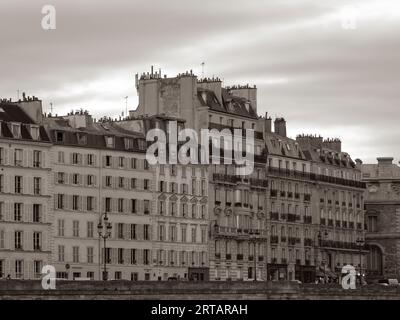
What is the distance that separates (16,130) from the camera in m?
128

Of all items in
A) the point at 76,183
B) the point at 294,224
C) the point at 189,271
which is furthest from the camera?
the point at 294,224

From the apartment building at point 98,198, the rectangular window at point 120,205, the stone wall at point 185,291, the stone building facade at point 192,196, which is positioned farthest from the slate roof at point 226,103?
the stone wall at point 185,291

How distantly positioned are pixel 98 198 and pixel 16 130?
26.6 feet

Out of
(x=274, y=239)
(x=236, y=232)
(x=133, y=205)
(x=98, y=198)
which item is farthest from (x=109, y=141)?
(x=274, y=239)

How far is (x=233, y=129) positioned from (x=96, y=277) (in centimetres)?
1852

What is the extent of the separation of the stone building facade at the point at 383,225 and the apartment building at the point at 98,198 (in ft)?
130

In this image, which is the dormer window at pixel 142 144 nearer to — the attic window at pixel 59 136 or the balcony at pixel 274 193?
the attic window at pixel 59 136

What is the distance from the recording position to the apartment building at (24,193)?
12762cm

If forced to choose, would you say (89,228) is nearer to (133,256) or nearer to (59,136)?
(133,256)

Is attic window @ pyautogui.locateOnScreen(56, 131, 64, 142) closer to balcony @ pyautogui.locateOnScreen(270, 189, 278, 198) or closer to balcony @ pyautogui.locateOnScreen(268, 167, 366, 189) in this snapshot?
balcony @ pyautogui.locateOnScreen(268, 167, 366, 189)
